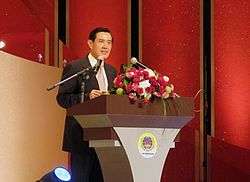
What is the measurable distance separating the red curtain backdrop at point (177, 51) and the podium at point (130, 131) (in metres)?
1.85

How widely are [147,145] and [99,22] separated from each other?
222 cm

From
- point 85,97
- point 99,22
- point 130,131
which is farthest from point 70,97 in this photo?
point 99,22

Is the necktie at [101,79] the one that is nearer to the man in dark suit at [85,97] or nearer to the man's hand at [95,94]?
the man in dark suit at [85,97]

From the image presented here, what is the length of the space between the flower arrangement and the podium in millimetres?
38

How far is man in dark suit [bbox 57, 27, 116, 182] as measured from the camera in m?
3.44

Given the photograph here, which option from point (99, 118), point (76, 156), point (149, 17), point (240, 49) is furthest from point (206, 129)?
point (99, 118)

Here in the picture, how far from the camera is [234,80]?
5062mm

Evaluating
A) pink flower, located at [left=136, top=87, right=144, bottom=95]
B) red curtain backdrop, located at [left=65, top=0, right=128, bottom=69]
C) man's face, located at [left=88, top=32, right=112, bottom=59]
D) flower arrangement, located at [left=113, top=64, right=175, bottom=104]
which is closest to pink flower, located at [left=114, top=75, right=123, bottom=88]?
flower arrangement, located at [left=113, top=64, right=175, bottom=104]

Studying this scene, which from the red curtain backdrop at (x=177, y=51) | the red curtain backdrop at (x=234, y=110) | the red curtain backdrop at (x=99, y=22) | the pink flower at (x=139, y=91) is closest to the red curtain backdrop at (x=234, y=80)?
the red curtain backdrop at (x=234, y=110)

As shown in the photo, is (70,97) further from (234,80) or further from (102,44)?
(234,80)

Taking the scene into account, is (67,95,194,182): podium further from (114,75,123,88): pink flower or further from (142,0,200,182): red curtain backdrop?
(142,0,200,182): red curtain backdrop

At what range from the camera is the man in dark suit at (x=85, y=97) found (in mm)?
3436

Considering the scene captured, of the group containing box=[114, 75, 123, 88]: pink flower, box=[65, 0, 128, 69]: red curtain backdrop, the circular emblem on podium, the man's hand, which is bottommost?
the circular emblem on podium

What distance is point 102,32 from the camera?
3.58 metres
